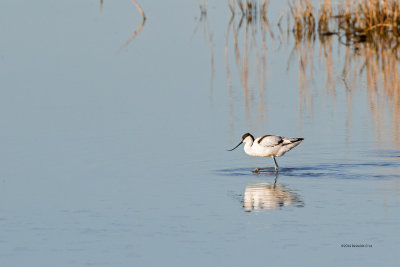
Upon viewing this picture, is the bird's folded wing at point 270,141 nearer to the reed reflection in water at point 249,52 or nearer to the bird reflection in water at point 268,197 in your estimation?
the bird reflection in water at point 268,197

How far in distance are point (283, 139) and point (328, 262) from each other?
4022mm

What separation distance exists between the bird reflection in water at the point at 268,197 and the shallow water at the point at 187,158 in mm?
25

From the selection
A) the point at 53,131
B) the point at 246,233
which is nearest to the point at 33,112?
the point at 53,131

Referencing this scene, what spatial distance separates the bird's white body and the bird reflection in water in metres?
0.92

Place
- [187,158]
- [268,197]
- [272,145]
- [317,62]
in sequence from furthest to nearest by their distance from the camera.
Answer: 1. [317,62]
2. [187,158]
3. [272,145]
4. [268,197]

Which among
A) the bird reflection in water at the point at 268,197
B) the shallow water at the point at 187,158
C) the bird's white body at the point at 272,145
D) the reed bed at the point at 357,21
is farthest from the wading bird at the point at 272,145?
the reed bed at the point at 357,21

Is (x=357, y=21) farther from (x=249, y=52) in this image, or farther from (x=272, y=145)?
(x=272, y=145)

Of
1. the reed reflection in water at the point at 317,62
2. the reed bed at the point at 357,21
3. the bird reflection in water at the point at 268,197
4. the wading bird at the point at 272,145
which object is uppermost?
the reed bed at the point at 357,21

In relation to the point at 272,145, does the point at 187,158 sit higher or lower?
lower

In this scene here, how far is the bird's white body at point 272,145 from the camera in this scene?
35.4ft

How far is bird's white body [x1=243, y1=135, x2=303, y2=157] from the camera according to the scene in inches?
425

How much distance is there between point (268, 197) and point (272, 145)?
1.65 m

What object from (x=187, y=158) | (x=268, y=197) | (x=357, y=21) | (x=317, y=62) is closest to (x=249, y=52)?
(x=317, y=62)

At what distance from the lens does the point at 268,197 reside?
9.20m
